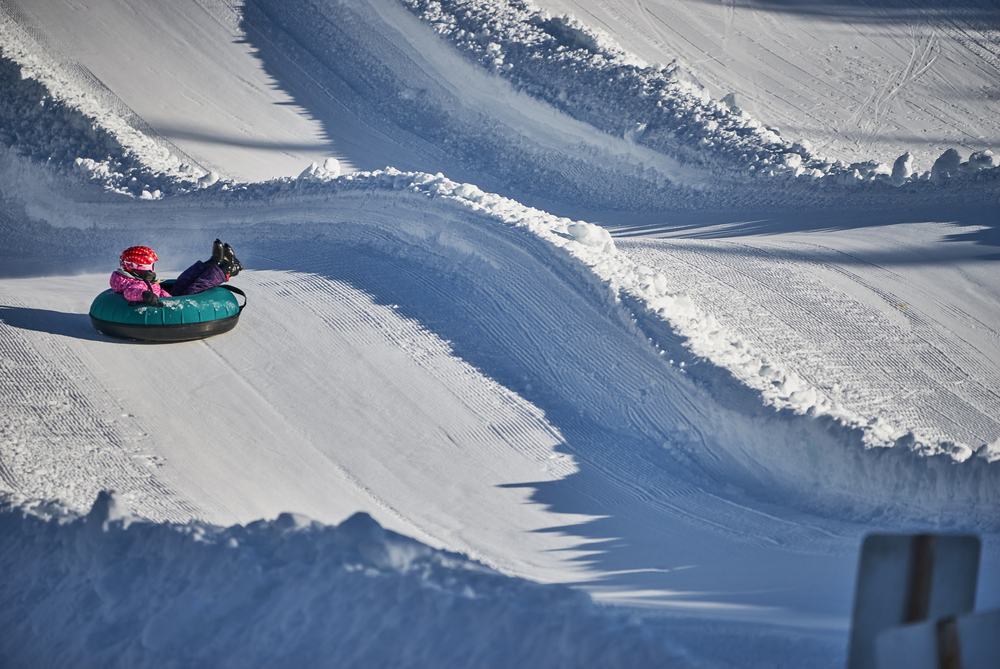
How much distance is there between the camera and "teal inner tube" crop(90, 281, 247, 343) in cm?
546

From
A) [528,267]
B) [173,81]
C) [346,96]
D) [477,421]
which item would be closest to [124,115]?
[173,81]

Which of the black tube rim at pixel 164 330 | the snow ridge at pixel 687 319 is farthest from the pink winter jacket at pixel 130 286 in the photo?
the snow ridge at pixel 687 319

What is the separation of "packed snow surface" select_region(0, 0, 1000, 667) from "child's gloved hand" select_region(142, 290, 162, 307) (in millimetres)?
387

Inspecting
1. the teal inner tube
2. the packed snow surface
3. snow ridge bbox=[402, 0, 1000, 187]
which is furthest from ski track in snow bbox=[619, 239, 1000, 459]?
the teal inner tube

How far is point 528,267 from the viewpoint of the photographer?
6.44m

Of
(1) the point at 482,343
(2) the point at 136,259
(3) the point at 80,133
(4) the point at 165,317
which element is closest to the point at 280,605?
(1) the point at 482,343

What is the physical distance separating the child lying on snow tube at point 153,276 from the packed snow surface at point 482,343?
0.44 m

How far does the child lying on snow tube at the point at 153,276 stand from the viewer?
Answer: 547 cm

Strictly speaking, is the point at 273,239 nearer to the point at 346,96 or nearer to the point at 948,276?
the point at 346,96

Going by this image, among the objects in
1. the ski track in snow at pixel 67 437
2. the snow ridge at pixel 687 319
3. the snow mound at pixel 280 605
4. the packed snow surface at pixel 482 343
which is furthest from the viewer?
the snow ridge at pixel 687 319

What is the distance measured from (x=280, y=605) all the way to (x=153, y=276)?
3387 mm

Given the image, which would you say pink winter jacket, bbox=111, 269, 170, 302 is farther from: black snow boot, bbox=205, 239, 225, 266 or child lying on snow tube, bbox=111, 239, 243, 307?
black snow boot, bbox=205, 239, 225, 266

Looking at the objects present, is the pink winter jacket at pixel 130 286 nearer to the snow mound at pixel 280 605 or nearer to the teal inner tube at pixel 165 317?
the teal inner tube at pixel 165 317

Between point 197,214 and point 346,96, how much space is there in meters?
3.96
